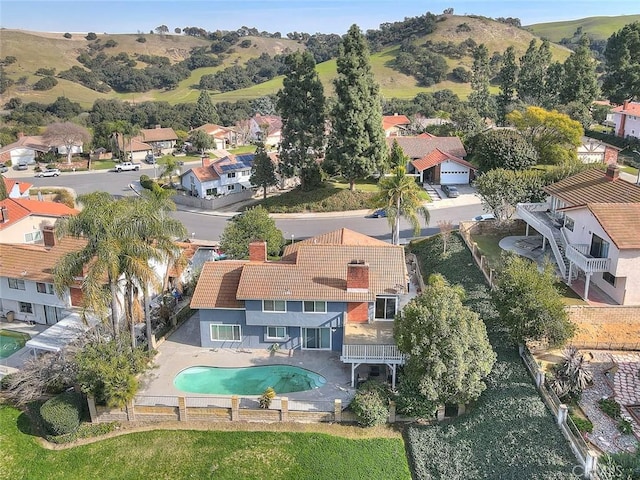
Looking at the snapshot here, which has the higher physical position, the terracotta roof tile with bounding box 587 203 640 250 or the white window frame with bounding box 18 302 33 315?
the terracotta roof tile with bounding box 587 203 640 250

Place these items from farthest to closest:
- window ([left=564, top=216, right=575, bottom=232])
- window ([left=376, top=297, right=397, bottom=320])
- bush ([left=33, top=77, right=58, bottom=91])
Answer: bush ([left=33, top=77, right=58, bottom=91])
window ([left=564, top=216, right=575, bottom=232])
window ([left=376, top=297, right=397, bottom=320])

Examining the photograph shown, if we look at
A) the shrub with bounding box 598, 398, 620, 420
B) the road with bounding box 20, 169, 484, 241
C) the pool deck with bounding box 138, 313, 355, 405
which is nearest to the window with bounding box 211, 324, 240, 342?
the pool deck with bounding box 138, 313, 355, 405

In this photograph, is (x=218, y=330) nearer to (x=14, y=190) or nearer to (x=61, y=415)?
(x=61, y=415)


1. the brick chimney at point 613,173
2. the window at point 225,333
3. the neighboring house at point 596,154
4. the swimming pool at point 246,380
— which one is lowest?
the swimming pool at point 246,380

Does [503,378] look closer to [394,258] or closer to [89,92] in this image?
[394,258]

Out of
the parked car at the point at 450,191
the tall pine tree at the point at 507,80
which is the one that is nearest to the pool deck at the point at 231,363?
the parked car at the point at 450,191

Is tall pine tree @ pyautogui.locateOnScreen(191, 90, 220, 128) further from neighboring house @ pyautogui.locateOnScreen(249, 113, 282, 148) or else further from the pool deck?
the pool deck

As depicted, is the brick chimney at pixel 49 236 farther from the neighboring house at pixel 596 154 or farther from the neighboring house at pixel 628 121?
the neighboring house at pixel 628 121
